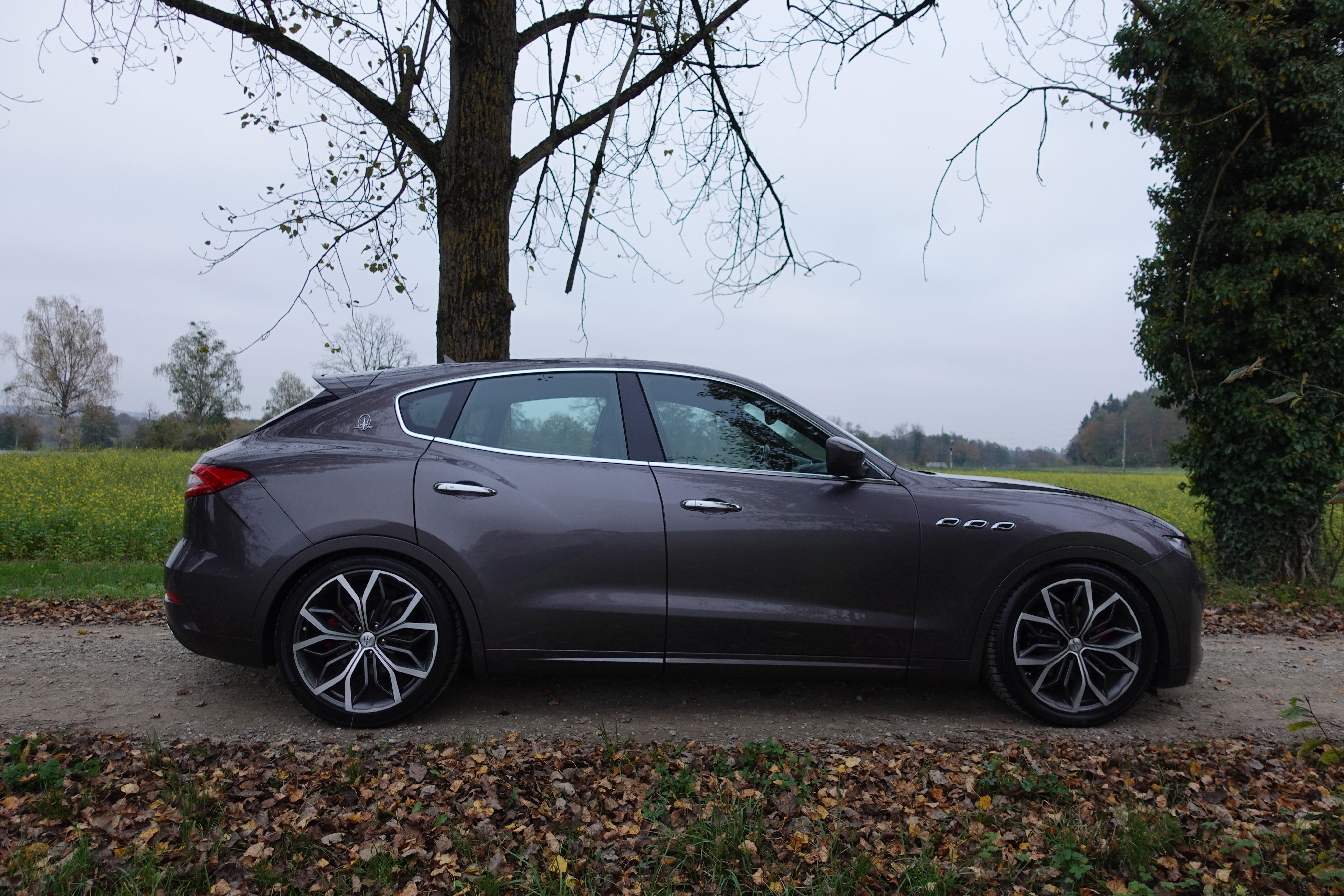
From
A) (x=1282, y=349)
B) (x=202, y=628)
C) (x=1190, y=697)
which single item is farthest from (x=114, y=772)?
(x=1282, y=349)

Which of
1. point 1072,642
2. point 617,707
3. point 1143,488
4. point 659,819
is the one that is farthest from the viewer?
point 1143,488

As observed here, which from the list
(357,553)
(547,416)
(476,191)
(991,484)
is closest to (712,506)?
(547,416)

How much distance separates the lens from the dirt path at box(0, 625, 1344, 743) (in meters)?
3.89

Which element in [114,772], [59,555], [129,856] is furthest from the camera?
[59,555]

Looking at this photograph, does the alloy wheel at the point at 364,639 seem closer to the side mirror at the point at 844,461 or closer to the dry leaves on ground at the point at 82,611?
the side mirror at the point at 844,461

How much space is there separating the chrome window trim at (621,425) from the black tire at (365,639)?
2.14 feet

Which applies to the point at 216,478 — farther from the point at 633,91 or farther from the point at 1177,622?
the point at 633,91

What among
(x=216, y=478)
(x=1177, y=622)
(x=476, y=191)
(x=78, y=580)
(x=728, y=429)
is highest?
(x=476, y=191)

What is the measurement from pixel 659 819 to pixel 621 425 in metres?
1.78

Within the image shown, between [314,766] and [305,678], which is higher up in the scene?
[305,678]

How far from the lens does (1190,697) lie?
4.55m

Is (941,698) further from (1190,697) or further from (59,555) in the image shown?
(59,555)

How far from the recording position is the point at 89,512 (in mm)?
13273

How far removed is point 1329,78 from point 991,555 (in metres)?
7.05
